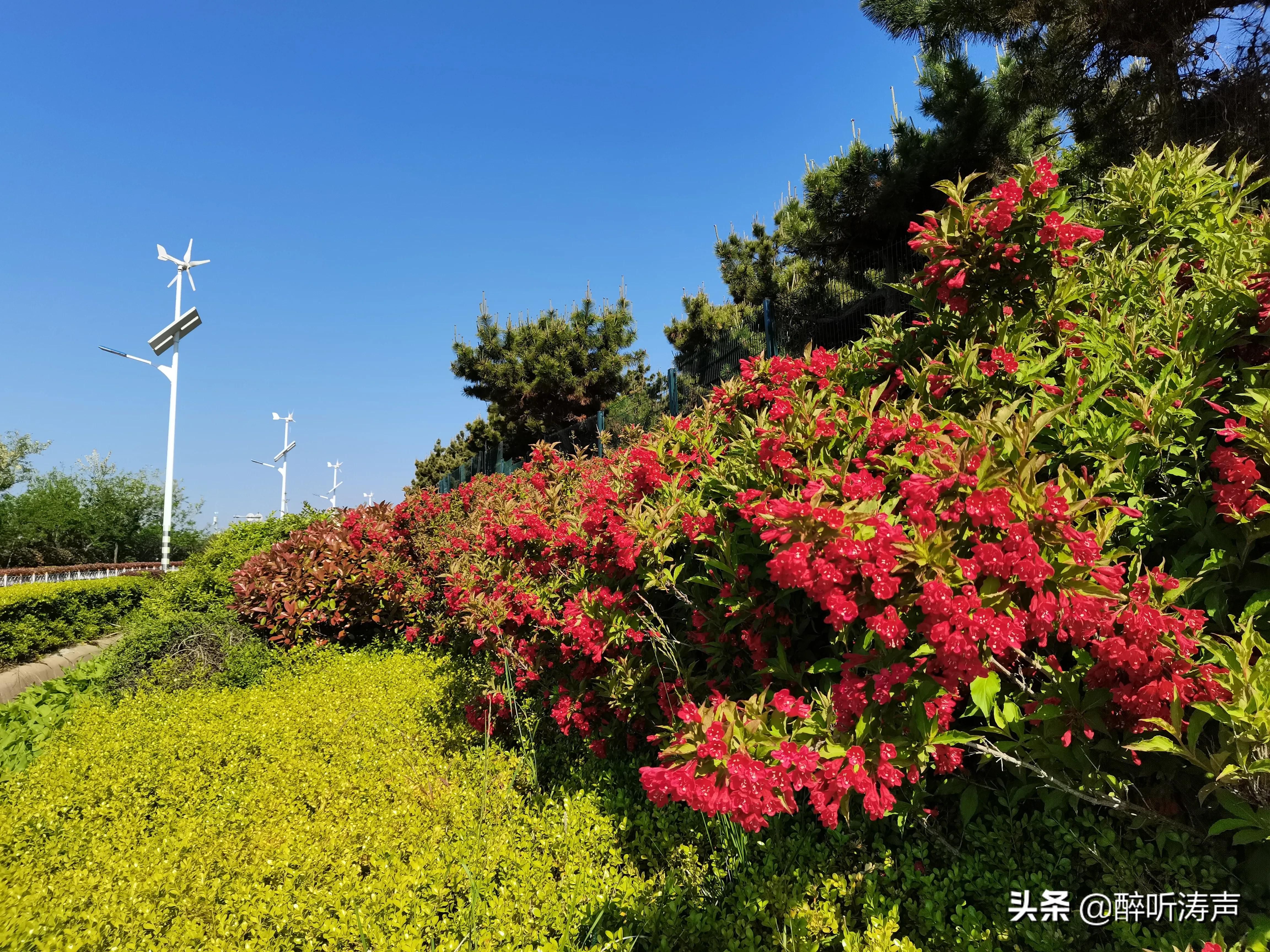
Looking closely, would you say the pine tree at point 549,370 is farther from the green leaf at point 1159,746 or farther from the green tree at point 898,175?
the green leaf at point 1159,746

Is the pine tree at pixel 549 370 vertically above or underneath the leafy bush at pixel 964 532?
above

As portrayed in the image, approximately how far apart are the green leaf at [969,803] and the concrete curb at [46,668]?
9625 mm

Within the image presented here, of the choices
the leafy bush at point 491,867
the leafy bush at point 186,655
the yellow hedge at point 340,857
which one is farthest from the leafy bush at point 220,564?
the leafy bush at point 491,867

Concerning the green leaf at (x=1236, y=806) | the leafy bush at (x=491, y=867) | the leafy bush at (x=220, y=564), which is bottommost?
the leafy bush at (x=491, y=867)

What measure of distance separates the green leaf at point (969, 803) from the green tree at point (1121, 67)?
8259 millimetres

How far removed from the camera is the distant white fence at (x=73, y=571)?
19469mm

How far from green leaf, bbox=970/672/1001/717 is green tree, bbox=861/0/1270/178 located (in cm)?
847

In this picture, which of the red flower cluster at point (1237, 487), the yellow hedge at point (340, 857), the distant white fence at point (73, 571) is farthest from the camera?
the distant white fence at point (73, 571)

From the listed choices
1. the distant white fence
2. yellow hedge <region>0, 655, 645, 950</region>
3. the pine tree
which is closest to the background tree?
the distant white fence

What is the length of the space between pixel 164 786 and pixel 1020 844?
4702 mm

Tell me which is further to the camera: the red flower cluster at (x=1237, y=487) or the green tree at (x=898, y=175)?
the green tree at (x=898, y=175)

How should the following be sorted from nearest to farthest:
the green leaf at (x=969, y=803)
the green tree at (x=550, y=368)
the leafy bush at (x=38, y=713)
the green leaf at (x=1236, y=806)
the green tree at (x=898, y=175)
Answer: the green leaf at (x=1236, y=806)
the green leaf at (x=969, y=803)
the leafy bush at (x=38, y=713)
the green tree at (x=898, y=175)
the green tree at (x=550, y=368)

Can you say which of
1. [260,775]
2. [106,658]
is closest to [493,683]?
[260,775]

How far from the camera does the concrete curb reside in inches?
360
